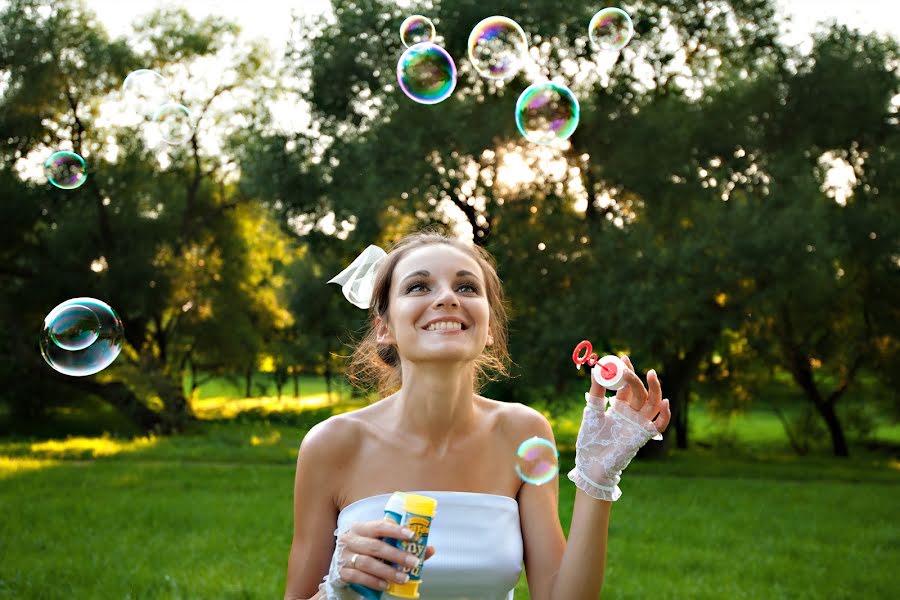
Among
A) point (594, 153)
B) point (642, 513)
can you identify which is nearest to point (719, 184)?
point (594, 153)

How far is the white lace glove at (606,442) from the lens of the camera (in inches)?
103

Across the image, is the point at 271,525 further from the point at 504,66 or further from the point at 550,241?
the point at 550,241

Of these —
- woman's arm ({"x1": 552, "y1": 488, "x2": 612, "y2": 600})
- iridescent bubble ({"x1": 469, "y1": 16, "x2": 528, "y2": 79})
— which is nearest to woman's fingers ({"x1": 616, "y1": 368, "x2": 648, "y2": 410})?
woman's arm ({"x1": 552, "y1": 488, "x2": 612, "y2": 600})

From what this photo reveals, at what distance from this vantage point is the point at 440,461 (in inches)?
121

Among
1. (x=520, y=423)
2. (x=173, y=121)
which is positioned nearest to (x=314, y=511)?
(x=520, y=423)

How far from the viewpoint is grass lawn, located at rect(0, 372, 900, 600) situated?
24.2ft

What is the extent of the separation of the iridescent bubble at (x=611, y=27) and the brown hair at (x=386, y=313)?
4093 millimetres

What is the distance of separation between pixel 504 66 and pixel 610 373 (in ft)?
16.9

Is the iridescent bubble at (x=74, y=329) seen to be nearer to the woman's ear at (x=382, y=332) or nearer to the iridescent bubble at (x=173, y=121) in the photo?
the iridescent bubble at (x=173, y=121)

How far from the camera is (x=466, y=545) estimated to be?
2.89 metres

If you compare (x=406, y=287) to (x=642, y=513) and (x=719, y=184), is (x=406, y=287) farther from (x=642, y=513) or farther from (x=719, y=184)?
(x=719, y=184)

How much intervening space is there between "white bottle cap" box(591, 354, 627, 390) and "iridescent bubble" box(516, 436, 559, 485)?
1.82ft

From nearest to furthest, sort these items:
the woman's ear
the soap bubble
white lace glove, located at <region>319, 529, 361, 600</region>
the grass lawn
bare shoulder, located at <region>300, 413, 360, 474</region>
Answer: white lace glove, located at <region>319, 529, 361, 600</region>
bare shoulder, located at <region>300, 413, 360, 474</region>
the woman's ear
the soap bubble
the grass lawn

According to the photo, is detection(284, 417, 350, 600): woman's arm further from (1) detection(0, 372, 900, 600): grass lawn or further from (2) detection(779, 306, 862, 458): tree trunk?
(2) detection(779, 306, 862, 458): tree trunk
